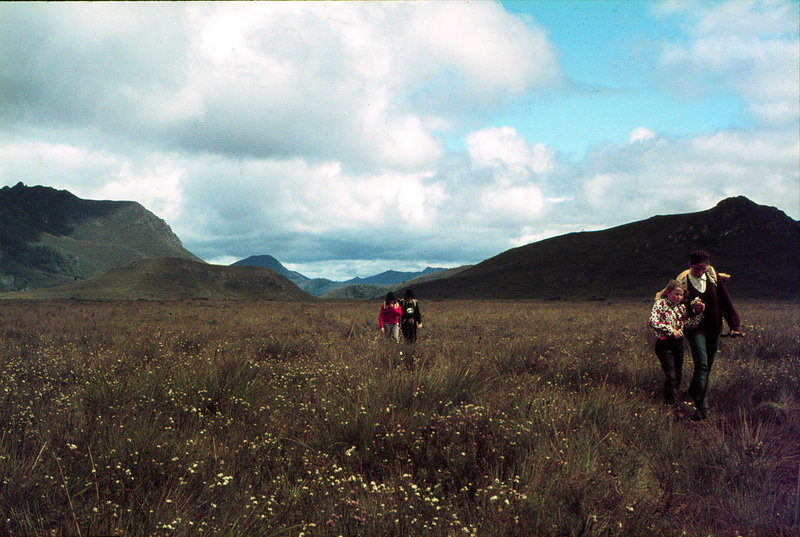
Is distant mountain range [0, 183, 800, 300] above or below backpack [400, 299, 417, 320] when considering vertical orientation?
above

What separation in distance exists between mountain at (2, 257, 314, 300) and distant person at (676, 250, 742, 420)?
112 metres

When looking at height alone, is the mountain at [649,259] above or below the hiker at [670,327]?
above

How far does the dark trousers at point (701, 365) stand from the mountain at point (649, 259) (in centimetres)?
9547

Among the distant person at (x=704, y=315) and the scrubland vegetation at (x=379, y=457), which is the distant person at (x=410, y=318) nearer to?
the scrubland vegetation at (x=379, y=457)

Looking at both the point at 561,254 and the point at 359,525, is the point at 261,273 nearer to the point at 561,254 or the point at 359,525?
the point at 561,254

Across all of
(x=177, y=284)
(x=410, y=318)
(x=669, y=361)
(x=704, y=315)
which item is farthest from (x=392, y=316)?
(x=177, y=284)

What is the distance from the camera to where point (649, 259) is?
114m

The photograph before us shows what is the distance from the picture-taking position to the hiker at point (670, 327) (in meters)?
6.49

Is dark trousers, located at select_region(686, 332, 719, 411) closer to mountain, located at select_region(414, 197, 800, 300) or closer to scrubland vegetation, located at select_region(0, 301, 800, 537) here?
scrubland vegetation, located at select_region(0, 301, 800, 537)

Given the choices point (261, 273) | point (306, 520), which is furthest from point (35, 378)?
point (261, 273)

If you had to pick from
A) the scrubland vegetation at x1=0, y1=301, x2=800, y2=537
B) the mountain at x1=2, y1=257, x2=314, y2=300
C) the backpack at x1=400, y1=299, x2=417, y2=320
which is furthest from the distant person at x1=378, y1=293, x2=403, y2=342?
the mountain at x1=2, y1=257, x2=314, y2=300

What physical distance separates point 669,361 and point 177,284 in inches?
5196

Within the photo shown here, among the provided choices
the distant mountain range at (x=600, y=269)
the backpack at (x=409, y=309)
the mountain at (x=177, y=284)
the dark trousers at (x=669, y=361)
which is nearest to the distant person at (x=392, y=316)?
the backpack at (x=409, y=309)

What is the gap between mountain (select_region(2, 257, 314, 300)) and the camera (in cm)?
11106
